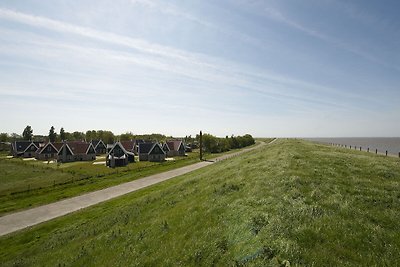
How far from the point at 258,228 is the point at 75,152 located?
102918mm

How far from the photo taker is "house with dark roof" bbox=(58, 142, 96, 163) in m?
100

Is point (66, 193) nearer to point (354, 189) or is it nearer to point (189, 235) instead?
point (189, 235)

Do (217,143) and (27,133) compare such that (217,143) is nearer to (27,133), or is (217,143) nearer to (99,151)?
Result: (99,151)

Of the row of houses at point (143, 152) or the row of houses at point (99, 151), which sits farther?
the row of houses at point (99, 151)

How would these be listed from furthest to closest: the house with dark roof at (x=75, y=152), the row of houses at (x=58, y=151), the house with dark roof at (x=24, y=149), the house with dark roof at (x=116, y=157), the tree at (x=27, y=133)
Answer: the tree at (x=27, y=133)
the house with dark roof at (x=24, y=149)
the row of houses at (x=58, y=151)
the house with dark roof at (x=75, y=152)
the house with dark roof at (x=116, y=157)

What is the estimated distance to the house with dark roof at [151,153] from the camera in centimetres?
10269

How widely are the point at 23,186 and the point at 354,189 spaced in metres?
62.8

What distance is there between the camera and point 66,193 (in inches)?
1930

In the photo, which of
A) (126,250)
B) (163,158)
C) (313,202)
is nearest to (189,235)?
(126,250)

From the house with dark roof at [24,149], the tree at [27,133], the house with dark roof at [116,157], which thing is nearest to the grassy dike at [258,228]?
the house with dark roof at [116,157]

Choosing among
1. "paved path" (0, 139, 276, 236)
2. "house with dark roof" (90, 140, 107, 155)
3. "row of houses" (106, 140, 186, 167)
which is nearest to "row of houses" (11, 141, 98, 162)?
"house with dark roof" (90, 140, 107, 155)

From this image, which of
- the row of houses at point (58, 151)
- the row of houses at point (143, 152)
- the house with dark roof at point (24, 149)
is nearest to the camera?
the row of houses at point (143, 152)

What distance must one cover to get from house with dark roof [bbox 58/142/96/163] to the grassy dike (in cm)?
7677

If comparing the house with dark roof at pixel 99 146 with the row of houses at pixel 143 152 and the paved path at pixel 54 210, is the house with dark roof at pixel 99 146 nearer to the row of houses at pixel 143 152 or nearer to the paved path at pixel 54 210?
the row of houses at pixel 143 152
